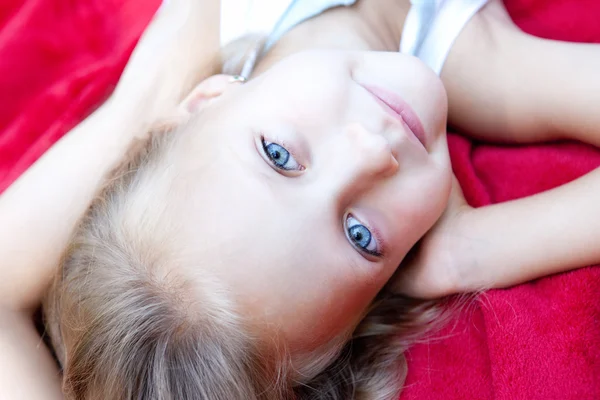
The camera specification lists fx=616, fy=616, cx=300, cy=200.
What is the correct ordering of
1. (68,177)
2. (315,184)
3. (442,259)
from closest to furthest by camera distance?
(315,184)
(442,259)
(68,177)

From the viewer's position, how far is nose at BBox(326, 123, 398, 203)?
2.32 feet

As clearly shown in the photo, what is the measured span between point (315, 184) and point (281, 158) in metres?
0.05

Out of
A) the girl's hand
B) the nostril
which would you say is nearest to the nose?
the nostril

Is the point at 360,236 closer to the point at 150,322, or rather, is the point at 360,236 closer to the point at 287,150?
the point at 287,150

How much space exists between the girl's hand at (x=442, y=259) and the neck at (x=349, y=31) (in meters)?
0.27

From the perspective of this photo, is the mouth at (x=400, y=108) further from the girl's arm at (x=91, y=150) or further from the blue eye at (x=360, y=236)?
the girl's arm at (x=91, y=150)

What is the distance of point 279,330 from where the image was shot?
718mm

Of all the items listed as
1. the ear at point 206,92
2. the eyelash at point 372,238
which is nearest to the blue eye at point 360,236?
the eyelash at point 372,238

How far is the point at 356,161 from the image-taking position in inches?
27.8

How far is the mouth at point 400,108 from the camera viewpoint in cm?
77

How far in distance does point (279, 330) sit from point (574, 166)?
47 cm

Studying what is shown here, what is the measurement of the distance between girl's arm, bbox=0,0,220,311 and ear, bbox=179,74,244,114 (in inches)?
1.7

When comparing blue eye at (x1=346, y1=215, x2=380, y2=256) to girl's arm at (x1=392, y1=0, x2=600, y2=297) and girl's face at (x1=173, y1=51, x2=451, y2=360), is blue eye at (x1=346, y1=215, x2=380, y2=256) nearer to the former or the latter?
girl's face at (x1=173, y1=51, x2=451, y2=360)

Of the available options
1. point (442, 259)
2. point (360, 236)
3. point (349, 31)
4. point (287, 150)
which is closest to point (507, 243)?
point (442, 259)
